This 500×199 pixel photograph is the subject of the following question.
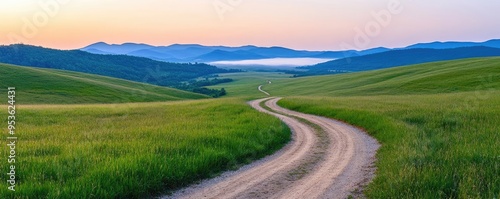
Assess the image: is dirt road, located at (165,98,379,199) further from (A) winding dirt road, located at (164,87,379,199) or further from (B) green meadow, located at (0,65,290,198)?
(B) green meadow, located at (0,65,290,198)

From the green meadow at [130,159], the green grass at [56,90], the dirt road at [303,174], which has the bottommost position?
the green grass at [56,90]

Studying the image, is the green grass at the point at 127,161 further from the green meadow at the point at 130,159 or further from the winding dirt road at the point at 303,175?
the winding dirt road at the point at 303,175

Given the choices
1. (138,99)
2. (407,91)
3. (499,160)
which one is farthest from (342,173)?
(138,99)

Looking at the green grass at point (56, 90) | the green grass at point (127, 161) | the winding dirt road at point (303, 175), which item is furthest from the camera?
the green grass at point (56, 90)

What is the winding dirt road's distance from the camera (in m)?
9.60

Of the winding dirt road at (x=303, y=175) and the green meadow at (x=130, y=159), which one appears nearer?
the green meadow at (x=130, y=159)

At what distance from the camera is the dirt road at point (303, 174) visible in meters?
9.61

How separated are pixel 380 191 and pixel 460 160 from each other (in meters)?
3.71

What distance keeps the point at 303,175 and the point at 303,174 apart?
0.42ft

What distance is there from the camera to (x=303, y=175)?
11352 millimetres

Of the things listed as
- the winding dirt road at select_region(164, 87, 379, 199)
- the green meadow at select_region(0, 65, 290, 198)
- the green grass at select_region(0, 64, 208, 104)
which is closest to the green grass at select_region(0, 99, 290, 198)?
the green meadow at select_region(0, 65, 290, 198)

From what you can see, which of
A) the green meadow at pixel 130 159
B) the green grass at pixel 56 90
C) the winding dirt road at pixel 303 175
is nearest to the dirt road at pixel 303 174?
the winding dirt road at pixel 303 175

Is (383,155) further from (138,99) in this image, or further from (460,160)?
(138,99)

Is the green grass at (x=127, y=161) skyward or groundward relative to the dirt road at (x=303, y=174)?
skyward
